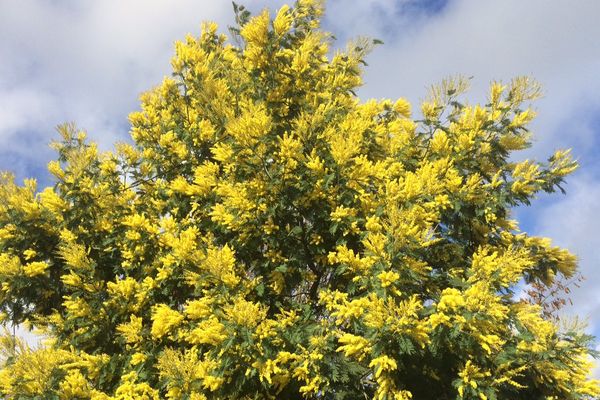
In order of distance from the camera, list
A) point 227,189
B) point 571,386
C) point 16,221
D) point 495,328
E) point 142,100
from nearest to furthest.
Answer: point 495,328 → point 571,386 → point 227,189 → point 16,221 → point 142,100

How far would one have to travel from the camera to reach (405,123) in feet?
21.1

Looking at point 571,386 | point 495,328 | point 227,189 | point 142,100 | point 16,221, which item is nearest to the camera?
point 495,328

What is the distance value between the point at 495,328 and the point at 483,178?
82.6 inches

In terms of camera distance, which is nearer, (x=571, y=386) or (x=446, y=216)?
(x=571, y=386)

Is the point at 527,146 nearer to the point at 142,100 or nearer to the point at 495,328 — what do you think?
the point at 495,328

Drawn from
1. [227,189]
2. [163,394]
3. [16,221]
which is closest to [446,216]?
[227,189]

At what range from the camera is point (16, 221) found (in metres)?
6.19

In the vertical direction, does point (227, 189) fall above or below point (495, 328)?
above

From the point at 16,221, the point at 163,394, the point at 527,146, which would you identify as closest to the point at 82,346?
the point at 163,394

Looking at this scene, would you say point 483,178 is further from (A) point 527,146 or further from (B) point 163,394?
(B) point 163,394

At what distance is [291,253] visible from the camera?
548 centimetres

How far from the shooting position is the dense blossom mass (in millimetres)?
4430

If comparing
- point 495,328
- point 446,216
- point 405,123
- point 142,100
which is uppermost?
point 142,100

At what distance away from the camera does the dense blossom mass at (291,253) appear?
4430 millimetres
